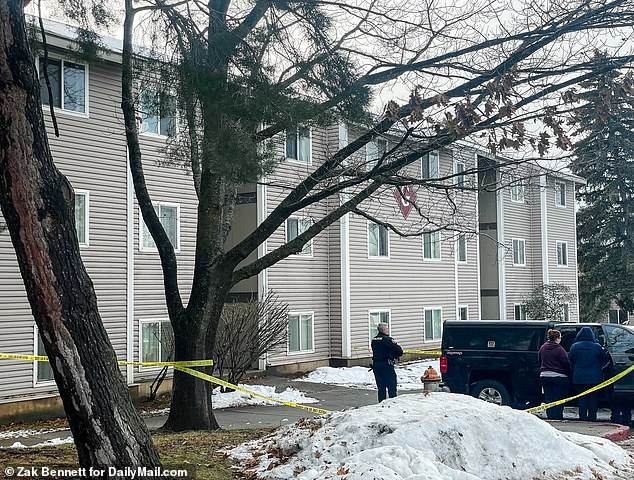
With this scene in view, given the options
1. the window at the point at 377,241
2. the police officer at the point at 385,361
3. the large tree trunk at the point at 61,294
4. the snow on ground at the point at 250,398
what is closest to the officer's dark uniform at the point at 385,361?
the police officer at the point at 385,361

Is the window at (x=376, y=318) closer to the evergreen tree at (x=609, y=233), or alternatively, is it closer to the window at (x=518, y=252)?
the window at (x=518, y=252)

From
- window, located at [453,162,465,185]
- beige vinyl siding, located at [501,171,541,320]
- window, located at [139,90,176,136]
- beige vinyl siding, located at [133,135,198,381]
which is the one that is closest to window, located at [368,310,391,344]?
window, located at [453,162,465,185]

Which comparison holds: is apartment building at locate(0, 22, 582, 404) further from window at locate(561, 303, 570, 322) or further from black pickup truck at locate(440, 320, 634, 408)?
black pickup truck at locate(440, 320, 634, 408)

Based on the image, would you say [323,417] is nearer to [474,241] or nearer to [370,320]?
[370,320]

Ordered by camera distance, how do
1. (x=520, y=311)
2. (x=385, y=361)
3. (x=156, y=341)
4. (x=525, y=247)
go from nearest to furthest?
1. (x=385, y=361)
2. (x=156, y=341)
3. (x=520, y=311)
4. (x=525, y=247)

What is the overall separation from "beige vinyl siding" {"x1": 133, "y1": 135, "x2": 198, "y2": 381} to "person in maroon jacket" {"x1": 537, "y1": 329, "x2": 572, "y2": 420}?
28.5ft

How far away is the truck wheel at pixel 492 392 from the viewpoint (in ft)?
46.6

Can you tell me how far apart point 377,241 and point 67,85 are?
12194 millimetres

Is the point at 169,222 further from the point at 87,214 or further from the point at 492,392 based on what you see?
the point at 492,392

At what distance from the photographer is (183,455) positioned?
28.4 feet

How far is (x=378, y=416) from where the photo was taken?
27.0ft

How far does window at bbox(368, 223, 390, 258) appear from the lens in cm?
2541

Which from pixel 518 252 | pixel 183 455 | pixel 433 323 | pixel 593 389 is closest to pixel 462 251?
pixel 433 323

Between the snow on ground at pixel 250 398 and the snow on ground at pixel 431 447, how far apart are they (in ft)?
26.1
